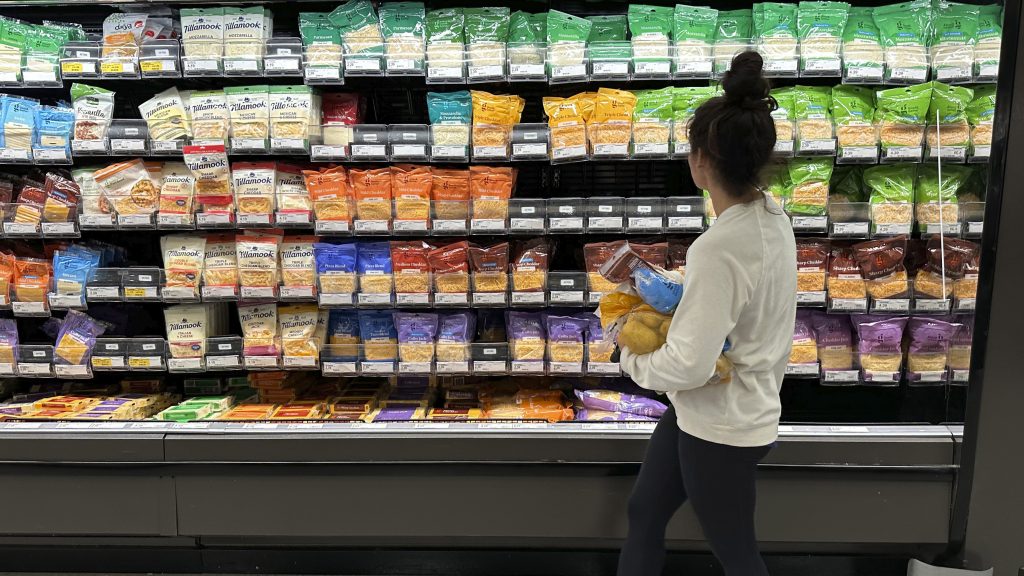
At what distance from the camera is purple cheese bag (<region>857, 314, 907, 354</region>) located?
8.24 feet

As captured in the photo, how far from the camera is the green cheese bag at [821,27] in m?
2.38

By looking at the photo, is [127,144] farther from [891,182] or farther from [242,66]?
[891,182]

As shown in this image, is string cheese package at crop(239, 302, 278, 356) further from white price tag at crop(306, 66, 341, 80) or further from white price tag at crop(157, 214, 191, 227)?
white price tag at crop(306, 66, 341, 80)

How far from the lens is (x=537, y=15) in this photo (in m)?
2.59

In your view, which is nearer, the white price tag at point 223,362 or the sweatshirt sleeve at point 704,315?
the sweatshirt sleeve at point 704,315

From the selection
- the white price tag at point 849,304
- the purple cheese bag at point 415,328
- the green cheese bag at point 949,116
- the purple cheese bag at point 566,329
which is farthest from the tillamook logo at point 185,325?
the green cheese bag at point 949,116

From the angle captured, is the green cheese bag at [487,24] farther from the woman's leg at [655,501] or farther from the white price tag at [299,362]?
the woman's leg at [655,501]

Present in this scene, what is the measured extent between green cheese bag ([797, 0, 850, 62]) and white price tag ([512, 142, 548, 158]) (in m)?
1.01

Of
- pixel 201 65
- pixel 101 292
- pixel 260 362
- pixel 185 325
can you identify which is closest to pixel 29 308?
pixel 101 292

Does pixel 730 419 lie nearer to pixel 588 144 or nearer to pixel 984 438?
pixel 984 438

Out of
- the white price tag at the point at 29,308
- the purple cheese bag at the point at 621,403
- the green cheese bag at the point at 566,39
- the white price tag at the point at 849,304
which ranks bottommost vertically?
the purple cheese bag at the point at 621,403

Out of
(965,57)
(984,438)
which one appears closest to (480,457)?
(984,438)

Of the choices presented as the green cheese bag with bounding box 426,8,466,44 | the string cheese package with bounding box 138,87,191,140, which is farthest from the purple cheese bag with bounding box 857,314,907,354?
the string cheese package with bounding box 138,87,191,140

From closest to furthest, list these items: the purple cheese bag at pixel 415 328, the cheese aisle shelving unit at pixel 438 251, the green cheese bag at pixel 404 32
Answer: the cheese aisle shelving unit at pixel 438 251 < the green cheese bag at pixel 404 32 < the purple cheese bag at pixel 415 328
